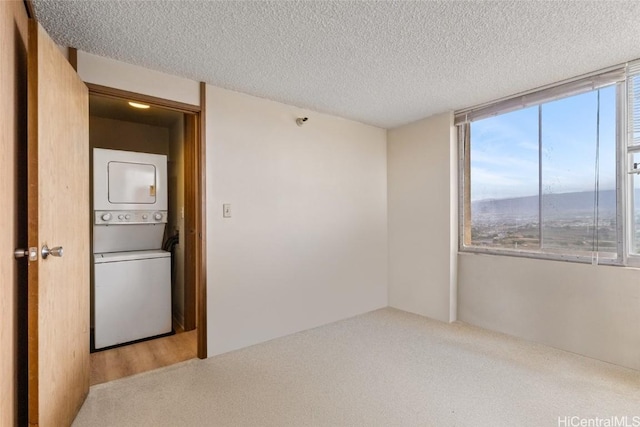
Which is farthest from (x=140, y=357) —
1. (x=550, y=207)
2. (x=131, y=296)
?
(x=550, y=207)

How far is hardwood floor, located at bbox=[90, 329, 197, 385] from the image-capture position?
2297 millimetres

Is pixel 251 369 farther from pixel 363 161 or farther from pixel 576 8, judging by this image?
pixel 576 8

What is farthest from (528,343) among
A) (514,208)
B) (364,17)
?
(364,17)

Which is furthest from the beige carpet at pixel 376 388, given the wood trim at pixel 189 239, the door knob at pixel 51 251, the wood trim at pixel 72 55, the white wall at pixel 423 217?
the wood trim at pixel 72 55

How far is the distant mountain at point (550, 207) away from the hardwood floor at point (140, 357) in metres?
3.06

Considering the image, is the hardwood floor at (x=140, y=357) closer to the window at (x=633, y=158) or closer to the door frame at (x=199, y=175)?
the door frame at (x=199, y=175)

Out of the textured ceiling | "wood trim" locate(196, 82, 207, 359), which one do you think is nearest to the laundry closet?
"wood trim" locate(196, 82, 207, 359)

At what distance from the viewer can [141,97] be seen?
2.23 m

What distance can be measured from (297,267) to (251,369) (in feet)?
3.38

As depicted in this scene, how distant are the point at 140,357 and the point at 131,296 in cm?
58

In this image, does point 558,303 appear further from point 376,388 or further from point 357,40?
point 357,40

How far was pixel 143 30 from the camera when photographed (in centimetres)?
178

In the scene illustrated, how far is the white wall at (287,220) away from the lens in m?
2.58

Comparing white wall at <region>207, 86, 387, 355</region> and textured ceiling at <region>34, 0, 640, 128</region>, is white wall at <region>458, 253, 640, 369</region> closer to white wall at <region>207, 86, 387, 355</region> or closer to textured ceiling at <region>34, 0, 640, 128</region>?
white wall at <region>207, 86, 387, 355</region>
